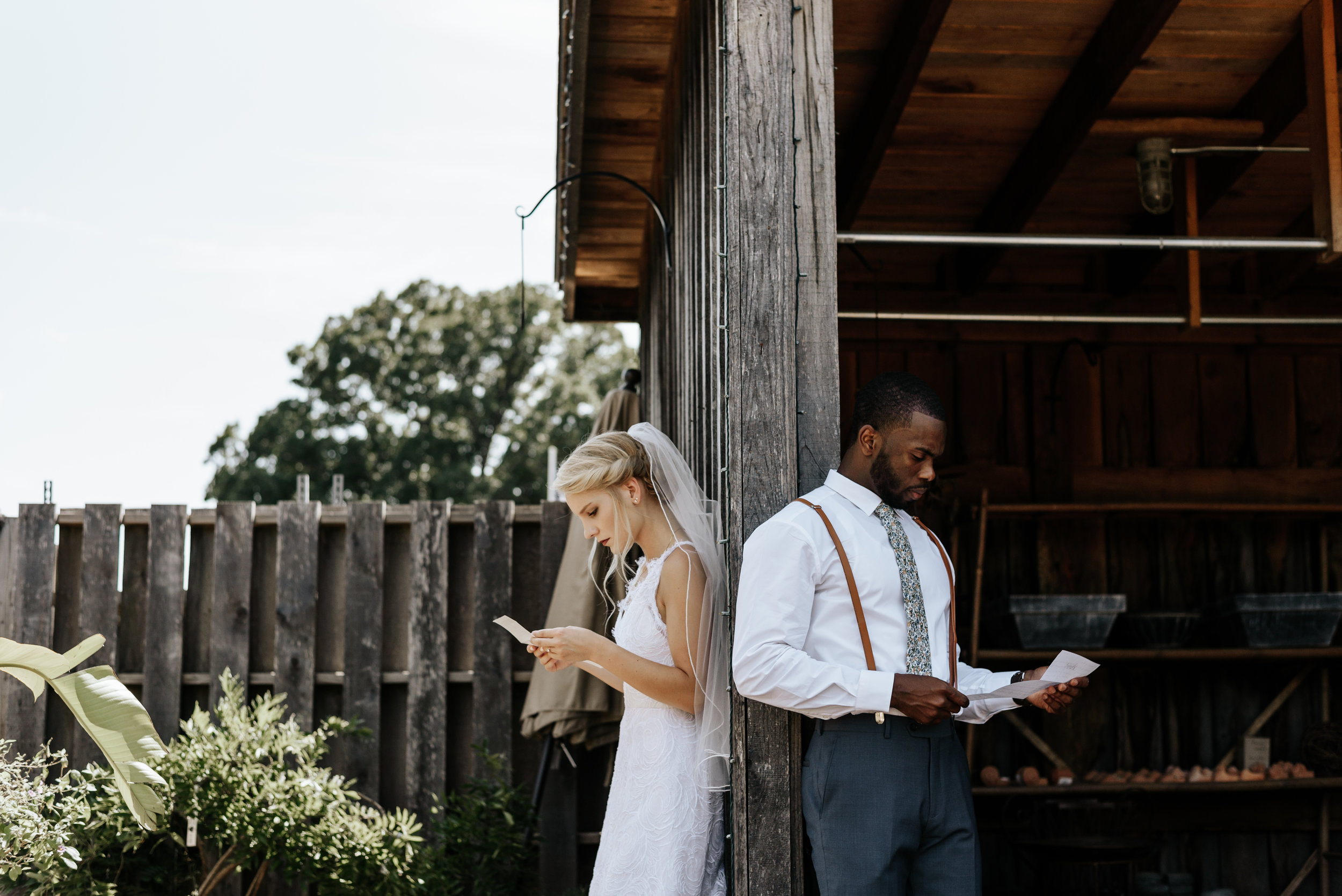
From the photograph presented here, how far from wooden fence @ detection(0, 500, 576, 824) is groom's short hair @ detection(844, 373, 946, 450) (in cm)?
217

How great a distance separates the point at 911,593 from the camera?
6.97 ft

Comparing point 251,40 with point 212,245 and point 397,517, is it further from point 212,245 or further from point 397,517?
point 397,517

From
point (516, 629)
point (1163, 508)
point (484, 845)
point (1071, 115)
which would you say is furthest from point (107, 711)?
point (1163, 508)

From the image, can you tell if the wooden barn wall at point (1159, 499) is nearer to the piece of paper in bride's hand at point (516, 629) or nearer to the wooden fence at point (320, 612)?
the wooden fence at point (320, 612)

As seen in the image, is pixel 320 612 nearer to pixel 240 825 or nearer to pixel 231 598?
pixel 231 598

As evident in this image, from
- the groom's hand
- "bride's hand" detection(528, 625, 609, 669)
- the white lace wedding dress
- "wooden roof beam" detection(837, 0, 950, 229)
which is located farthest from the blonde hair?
"wooden roof beam" detection(837, 0, 950, 229)

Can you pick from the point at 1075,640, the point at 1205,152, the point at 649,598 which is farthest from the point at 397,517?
the point at 1205,152

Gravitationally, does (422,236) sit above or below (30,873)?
above

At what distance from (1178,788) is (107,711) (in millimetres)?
4022

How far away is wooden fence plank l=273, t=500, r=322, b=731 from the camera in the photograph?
4.28m

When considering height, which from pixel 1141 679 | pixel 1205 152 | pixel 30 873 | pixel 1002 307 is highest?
pixel 1205 152

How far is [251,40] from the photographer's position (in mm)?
20766

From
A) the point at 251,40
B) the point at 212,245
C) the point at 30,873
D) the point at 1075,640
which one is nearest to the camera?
the point at 30,873

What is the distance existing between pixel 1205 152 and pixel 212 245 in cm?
2459
